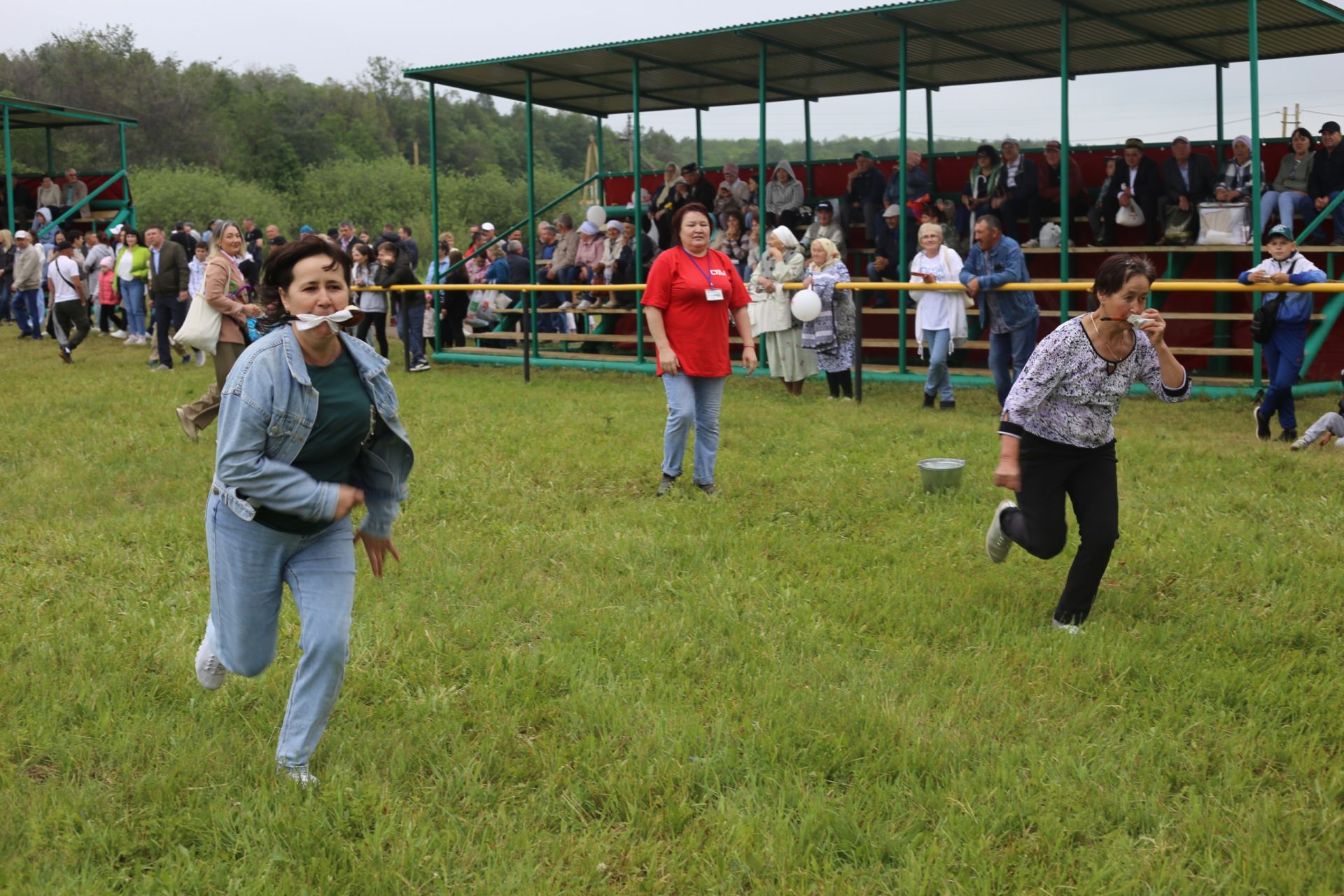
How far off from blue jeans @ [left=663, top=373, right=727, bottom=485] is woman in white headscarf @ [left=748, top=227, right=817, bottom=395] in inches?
224

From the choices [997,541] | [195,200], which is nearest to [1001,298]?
[997,541]

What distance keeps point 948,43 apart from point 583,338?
626 centimetres

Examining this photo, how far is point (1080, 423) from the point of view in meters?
5.88

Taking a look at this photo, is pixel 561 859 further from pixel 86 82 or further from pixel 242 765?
pixel 86 82

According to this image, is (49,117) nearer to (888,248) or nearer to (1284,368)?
(888,248)

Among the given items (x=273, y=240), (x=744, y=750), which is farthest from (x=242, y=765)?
(x=273, y=240)

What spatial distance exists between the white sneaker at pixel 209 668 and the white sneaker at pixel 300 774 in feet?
1.37

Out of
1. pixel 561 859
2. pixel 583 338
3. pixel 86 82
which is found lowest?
pixel 561 859

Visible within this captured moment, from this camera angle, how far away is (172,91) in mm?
67750

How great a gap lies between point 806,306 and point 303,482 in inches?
426

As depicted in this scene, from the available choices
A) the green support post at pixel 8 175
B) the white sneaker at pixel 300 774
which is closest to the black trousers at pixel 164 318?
the green support post at pixel 8 175

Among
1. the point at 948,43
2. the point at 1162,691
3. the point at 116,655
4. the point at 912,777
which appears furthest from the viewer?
the point at 948,43

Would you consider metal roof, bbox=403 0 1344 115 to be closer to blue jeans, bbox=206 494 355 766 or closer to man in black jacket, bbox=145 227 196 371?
man in black jacket, bbox=145 227 196 371

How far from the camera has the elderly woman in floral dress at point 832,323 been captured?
568 inches
